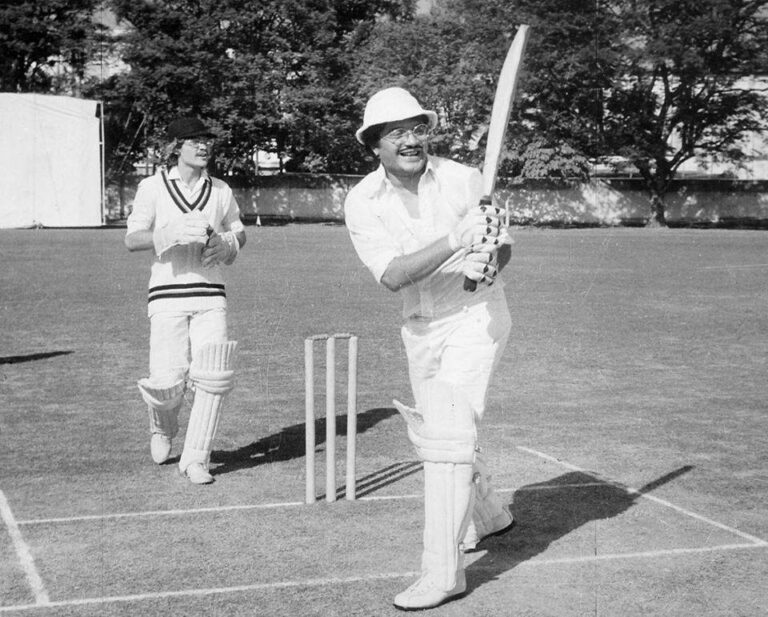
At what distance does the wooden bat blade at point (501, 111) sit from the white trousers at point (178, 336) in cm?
278

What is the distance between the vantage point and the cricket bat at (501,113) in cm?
519

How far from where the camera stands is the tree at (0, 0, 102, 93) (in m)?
59.4

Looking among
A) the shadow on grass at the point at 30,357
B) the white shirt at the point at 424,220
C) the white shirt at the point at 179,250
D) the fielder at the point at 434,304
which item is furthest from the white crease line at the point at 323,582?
the shadow on grass at the point at 30,357

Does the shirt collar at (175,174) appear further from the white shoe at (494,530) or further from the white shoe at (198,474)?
the white shoe at (494,530)

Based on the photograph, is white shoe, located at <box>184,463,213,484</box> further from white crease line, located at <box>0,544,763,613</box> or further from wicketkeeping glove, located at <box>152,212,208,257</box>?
white crease line, located at <box>0,544,763,613</box>

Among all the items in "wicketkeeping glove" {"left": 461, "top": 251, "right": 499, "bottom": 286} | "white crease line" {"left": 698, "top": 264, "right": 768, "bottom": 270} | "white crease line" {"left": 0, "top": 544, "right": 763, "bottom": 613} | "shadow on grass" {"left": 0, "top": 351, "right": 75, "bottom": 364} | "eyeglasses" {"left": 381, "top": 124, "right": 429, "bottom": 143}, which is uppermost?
"eyeglasses" {"left": 381, "top": 124, "right": 429, "bottom": 143}

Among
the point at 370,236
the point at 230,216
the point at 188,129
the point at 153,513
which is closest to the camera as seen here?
the point at 370,236

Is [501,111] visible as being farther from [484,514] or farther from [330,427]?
[330,427]

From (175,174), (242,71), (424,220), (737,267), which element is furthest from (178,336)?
(242,71)

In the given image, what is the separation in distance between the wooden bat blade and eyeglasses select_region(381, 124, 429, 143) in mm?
308

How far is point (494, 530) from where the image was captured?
5.93 m

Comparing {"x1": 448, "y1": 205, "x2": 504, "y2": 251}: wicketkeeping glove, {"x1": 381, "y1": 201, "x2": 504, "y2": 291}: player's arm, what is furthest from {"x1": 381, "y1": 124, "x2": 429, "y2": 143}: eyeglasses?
{"x1": 448, "y1": 205, "x2": 504, "y2": 251}: wicketkeeping glove

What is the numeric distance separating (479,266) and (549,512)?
2.28m

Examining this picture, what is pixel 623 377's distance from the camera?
11.7 meters
